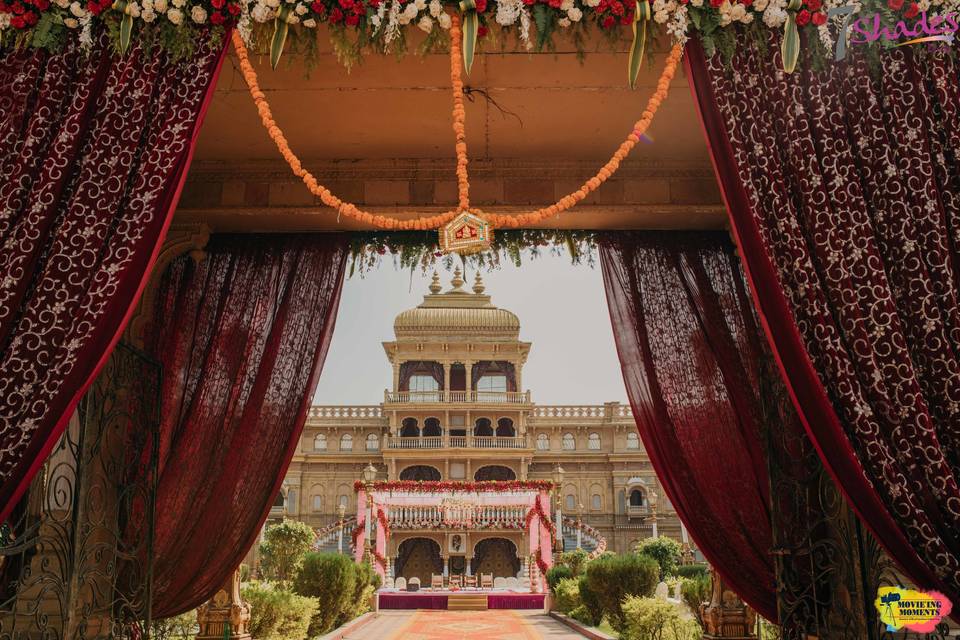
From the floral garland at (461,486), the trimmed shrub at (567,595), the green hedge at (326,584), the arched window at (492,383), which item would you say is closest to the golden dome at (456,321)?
the arched window at (492,383)

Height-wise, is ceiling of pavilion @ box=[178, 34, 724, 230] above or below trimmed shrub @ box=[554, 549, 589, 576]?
above

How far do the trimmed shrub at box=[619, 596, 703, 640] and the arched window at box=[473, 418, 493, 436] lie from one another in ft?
70.8

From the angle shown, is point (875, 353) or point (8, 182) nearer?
point (875, 353)

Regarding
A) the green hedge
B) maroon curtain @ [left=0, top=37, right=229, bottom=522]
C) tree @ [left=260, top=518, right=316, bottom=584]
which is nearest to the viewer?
Answer: maroon curtain @ [left=0, top=37, right=229, bottom=522]

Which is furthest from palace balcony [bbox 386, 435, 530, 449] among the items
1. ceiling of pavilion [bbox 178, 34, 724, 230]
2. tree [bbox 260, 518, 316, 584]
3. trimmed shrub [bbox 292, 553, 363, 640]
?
ceiling of pavilion [bbox 178, 34, 724, 230]

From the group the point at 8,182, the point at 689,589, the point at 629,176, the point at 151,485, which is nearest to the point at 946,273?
the point at 629,176

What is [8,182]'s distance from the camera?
2.69 metres

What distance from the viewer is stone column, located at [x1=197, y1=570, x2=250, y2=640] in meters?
4.83

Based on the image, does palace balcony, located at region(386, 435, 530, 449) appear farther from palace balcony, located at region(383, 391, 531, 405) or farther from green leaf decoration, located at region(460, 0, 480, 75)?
green leaf decoration, located at region(460, 0, 480, 75)

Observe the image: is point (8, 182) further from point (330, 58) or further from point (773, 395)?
point (773, 395)

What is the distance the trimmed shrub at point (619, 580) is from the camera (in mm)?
9812

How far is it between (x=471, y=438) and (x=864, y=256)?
25.7 meters

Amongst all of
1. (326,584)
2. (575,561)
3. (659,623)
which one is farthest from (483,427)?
(659,623)

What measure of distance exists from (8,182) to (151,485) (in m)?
1.88
